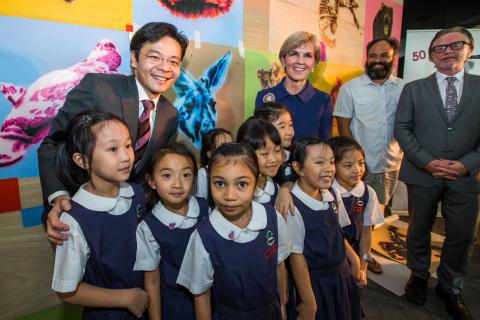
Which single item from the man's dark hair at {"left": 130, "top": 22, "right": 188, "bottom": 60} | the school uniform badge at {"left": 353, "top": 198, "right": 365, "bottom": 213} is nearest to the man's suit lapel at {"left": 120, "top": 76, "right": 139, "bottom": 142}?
the man's dark hair at {"left": 130, "top": 22, "right": 188, "bottom": 60}

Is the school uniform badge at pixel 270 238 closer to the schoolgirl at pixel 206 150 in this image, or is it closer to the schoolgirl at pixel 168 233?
the schoolgirl at pixel 168 233

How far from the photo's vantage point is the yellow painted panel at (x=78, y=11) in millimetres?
1524

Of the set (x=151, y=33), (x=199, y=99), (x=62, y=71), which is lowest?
(x=199, y=99)

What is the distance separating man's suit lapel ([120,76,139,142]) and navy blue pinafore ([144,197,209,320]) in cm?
43

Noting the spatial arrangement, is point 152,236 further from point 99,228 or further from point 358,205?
point 358,205

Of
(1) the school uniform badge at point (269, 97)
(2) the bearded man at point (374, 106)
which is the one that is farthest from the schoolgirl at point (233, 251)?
(2) the bearded man at point (374, 106)

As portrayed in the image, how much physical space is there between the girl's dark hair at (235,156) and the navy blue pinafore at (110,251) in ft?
1.35

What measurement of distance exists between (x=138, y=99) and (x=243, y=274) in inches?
36.7

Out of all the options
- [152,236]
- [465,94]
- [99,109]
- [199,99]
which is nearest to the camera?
[152,236]

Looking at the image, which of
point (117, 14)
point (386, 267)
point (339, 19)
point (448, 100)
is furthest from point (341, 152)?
point (339, 19)

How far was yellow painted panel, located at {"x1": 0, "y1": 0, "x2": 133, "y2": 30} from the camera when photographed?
5.00 feet

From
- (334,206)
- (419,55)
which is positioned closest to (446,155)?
(334,206)

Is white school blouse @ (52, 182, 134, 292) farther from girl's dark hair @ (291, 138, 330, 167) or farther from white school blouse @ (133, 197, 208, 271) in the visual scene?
girl's dark hair @ (291, 138, 330, 167)

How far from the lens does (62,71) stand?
1705mm
